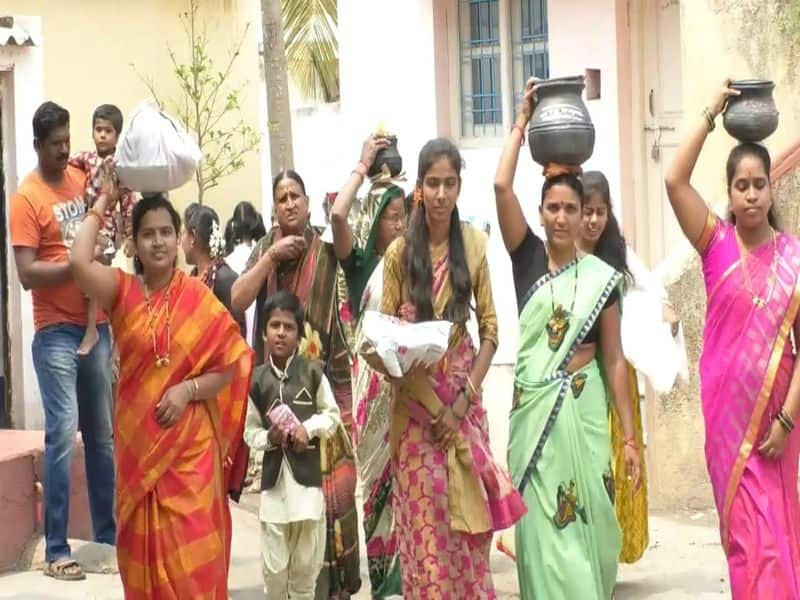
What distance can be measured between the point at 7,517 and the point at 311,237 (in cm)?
219

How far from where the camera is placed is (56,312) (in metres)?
8.30

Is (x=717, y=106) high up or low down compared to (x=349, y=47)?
down

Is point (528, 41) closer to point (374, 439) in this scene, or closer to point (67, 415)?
point (374, 439)

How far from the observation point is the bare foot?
8.34m

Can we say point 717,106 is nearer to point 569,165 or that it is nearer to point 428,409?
point 569,165

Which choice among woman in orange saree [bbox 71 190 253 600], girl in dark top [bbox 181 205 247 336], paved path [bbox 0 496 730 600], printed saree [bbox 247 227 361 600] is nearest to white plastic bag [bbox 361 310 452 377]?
woman in orange saree [bbox 71 190 253 600]

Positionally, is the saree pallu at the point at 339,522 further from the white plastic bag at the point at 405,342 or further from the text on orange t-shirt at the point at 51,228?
the text on orange t-shirt at the point at 51,228

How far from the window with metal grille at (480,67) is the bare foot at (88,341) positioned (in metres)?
5.39

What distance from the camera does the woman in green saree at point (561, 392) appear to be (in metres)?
6.52

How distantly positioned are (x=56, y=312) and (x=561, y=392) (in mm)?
2805

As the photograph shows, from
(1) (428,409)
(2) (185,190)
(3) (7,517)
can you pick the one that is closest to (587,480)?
(1) (428,409)

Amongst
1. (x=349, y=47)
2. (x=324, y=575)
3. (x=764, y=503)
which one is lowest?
(x=324, y=575)

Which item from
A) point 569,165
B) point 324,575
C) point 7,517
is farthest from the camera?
point 7,517

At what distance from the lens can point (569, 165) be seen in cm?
669
